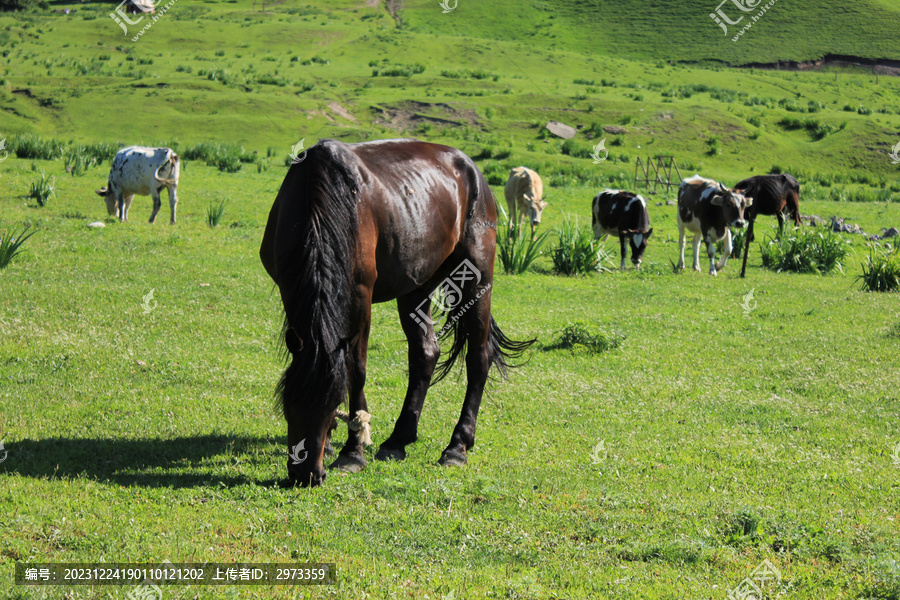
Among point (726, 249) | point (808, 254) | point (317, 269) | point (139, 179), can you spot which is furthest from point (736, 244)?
point (317, 269)

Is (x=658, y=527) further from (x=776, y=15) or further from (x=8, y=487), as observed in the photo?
(x=776, y=15)

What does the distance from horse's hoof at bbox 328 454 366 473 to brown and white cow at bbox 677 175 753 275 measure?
14.2 metres

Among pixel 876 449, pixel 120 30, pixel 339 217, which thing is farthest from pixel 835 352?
pixel 120 30

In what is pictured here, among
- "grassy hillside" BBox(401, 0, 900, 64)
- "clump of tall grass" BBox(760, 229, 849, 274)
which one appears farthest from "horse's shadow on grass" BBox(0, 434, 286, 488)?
"grassy hillside" BBox(401, 0, 900, 64)

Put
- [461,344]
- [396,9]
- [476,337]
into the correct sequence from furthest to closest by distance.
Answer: [396,9] < [461,344] < [476,337]

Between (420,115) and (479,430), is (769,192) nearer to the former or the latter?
(479,430)

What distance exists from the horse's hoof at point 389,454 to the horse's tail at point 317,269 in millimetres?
1495

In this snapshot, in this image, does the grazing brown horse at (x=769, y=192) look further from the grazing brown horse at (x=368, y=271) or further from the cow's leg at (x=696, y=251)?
the grazing brown horse at (x=368, y=271)

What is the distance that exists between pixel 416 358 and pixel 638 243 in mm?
13319

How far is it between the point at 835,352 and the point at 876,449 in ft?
14.4

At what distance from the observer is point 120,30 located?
76.1 meters

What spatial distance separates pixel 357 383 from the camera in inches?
234

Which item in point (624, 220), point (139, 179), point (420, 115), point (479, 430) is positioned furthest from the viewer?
point (420, 115)

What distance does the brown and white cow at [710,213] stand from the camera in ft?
61.0
